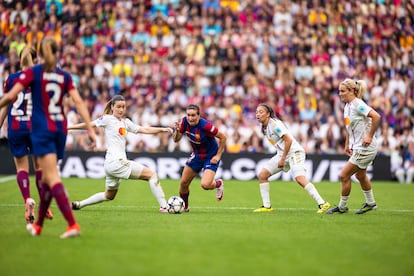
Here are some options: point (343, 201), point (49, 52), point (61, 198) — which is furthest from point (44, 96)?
point (343, 201)

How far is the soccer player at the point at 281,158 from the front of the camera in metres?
13.1

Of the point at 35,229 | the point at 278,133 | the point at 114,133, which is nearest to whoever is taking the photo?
the point at 35,229

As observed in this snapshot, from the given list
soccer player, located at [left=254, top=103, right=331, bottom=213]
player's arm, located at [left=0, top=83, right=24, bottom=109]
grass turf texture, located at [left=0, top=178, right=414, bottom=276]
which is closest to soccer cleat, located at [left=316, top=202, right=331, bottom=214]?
soccer player, located at [left=254, top=103, right=331, bottom=213]

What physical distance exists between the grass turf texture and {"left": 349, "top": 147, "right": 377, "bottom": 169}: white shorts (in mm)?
915

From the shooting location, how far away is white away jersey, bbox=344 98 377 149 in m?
12.6

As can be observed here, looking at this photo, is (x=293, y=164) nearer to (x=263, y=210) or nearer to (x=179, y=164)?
(x=263, y=210)

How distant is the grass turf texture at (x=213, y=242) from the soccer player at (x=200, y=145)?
0.57 m

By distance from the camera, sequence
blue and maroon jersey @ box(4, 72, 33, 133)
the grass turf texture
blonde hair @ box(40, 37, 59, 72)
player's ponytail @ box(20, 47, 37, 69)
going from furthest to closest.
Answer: blue and maroon jersey @ box(4, 72, 33, 133), player's ponytail @ box(20, 47, 37, 69), blonde hair @ box(40, 37, 59, 72), the grass turf texture

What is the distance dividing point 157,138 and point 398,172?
7.83 m

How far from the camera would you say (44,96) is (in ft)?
29.2

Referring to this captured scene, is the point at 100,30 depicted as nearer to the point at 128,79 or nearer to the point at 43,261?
the point at 128,79

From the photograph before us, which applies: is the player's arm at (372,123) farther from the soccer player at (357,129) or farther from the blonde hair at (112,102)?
the blonde hair at (112,102)

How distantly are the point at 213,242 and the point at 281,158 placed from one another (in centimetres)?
444

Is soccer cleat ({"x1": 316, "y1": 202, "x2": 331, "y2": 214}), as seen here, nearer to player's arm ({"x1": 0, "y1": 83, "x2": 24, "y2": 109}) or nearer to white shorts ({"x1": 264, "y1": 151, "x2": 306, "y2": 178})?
white shorts ({"x1": 264, "y1": 151, "x2": 306, "y2": 178})
